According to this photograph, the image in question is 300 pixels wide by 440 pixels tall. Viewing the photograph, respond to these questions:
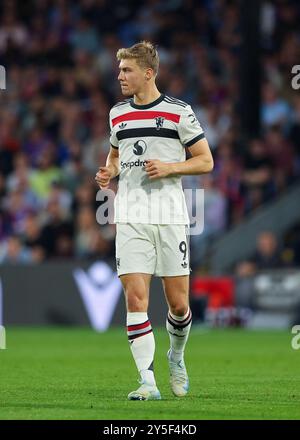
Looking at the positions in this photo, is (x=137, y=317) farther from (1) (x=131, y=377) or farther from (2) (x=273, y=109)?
(2) (x=273, y=109)

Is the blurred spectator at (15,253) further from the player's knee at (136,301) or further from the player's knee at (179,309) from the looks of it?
the player's knee at (136,301)

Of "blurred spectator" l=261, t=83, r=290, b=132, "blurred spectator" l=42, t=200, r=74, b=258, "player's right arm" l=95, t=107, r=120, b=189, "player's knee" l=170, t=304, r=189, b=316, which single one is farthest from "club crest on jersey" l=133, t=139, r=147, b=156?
"blurred spectator" l=261, t=83, r=290, b=132

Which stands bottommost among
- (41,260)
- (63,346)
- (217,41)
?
(63,346)

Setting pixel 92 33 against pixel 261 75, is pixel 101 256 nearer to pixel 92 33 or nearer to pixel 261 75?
pixel 261 75

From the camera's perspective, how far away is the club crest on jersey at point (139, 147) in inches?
323

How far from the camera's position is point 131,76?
8219 millimetres

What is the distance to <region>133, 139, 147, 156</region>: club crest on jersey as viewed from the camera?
8211 millimetres

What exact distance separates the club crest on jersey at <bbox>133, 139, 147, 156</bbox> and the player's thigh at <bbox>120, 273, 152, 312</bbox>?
84 centimetres

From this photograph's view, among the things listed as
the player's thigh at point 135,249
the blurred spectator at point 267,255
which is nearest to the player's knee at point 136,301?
the player's thigh at point 135,249

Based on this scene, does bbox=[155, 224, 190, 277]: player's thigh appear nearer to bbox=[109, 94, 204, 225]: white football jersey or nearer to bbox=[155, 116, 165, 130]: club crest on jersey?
bbox=[109, 94, 204, 225]: white football jersey

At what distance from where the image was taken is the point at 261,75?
61.8 feet

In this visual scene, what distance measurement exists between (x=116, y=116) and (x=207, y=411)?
2221 mm

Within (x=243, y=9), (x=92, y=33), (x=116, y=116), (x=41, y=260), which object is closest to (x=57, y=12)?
(x=92, y=33)

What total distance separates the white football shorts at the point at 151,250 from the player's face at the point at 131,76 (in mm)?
933
